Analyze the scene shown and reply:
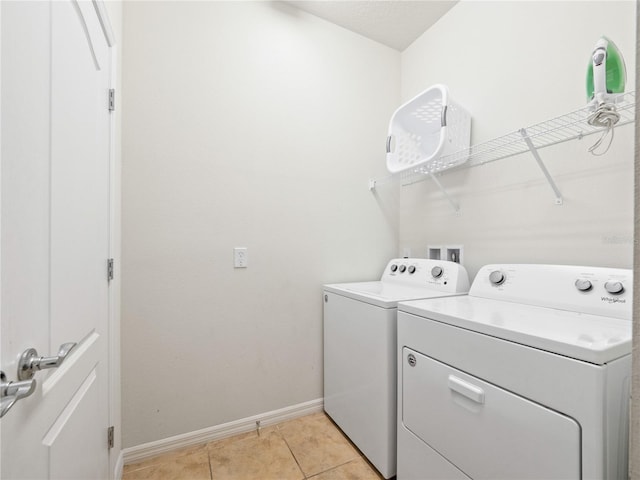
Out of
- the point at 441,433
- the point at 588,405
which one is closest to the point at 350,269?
the point at 441,433

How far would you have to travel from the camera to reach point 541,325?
874 mm

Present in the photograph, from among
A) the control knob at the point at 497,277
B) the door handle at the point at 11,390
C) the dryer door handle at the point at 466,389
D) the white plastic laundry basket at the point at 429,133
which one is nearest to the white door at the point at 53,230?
the door handle at the point at 11,390

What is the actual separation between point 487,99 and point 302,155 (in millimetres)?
1158

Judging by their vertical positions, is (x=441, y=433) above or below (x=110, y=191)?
below

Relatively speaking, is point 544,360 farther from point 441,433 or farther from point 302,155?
point 302,155

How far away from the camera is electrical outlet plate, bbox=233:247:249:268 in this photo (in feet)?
5.52

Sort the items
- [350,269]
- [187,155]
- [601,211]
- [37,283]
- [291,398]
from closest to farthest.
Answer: [37,283] < [601,211] < [187,155] < [291,398] < [350,269]

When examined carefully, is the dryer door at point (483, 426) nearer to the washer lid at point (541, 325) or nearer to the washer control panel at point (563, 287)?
the washer lid at point (541, 325)

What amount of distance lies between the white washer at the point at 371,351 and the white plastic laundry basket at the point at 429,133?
24.1 inches

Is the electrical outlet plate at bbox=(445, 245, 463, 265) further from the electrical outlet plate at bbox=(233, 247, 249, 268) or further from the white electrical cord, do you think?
the electrical outlet plate at bbox=(233, 247, 249, 268)

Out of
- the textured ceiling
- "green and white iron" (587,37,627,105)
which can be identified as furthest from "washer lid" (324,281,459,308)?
the textured ceiling

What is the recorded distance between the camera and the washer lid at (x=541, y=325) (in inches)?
27.3

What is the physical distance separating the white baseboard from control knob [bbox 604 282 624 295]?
165 centimetres

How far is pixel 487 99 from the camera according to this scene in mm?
1649
